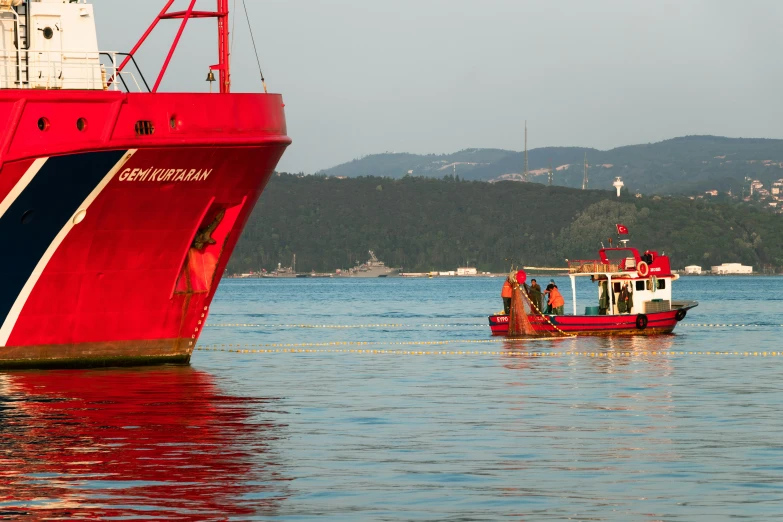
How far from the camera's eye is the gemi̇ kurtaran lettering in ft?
89.4

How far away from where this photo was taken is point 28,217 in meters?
26.5

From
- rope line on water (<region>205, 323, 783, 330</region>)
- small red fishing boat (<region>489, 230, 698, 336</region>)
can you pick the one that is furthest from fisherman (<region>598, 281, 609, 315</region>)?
rope line on water (<region>205, 323, 783, 330</region>)

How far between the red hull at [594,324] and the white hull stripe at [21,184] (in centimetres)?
2324

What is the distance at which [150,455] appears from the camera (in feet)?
55.9

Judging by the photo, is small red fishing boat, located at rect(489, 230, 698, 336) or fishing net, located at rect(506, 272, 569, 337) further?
small red fishing boat, located at rect(489, 230, 698, 336)

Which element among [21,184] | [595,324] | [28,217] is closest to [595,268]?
[595,324]

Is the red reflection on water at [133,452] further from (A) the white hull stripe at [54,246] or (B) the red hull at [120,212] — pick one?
(B) the red hull at [120,212]

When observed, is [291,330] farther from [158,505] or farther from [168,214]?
[158,505]

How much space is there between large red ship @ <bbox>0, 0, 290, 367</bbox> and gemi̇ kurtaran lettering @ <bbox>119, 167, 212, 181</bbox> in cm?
3

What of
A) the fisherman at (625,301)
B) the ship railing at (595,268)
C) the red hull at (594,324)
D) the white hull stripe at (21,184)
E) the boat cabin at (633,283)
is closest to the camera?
the white hull stripe at (21,184)

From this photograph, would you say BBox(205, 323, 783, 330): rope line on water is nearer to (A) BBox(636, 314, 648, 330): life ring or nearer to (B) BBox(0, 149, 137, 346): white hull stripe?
(A) BBox(636, 314, 648, 330): life ring

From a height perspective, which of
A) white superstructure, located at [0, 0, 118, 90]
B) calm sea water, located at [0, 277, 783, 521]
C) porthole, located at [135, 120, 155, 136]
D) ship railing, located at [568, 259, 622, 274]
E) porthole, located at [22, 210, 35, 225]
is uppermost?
white superstructure, located at [0, 0, 118, 90]

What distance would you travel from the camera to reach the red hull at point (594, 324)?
46188 millimetres

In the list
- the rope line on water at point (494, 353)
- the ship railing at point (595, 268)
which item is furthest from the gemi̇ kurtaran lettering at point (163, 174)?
the ship railing at point (595, 268)
